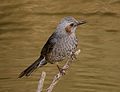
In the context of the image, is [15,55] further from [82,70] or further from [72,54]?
[72,54]

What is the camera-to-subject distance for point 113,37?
12.5m

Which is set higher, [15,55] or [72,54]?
[72,54]

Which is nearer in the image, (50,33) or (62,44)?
(62,44)

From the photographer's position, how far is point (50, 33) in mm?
13031

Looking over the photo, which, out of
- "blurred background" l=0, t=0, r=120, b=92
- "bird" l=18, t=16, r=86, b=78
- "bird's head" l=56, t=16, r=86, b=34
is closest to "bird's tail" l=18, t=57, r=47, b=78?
"bird" l=18, t=16, r=86, b=78

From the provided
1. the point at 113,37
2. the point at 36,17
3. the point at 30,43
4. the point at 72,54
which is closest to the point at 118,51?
the point at 113,37

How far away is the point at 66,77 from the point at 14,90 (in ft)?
3.36

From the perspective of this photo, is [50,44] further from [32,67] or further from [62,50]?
[32,67]

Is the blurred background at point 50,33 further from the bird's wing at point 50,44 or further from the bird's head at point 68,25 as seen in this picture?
the bird's head at point 68,25

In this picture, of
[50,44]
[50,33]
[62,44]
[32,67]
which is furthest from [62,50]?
[50,33]

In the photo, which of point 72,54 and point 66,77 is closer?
point 72,54

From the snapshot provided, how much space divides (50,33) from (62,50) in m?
5.06

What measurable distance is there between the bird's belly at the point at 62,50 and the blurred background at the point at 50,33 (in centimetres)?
249

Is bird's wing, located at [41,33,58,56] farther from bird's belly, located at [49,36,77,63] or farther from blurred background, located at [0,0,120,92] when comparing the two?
blurred background, located at [0,0,120,92]
